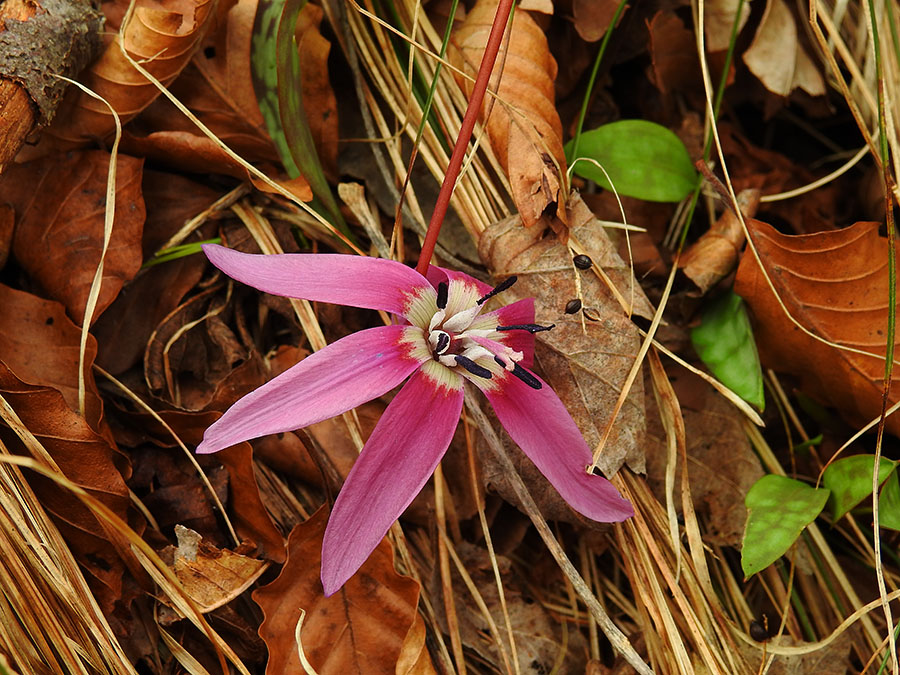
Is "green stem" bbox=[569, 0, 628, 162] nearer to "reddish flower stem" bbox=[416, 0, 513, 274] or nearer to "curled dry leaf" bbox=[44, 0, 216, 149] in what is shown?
"reddish flower stem" bbox=[416, 0, 513, 274]

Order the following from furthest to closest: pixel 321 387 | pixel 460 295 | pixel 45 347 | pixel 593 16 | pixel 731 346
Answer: pixel 593 16
pixel 731 346
pixel 45 347
pixel 460 295
pixel 321 387

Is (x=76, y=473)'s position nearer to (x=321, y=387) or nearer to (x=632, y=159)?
(x=321, y=387)

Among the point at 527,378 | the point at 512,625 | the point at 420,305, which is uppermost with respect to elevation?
the point at 420,305

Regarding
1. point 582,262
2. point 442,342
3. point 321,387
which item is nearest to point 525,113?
point 582,262

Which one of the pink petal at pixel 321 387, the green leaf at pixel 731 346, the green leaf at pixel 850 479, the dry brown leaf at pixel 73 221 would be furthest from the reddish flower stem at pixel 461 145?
the green leaf at pixel 850 479

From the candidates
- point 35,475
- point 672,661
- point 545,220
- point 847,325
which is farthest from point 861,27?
point 35,475

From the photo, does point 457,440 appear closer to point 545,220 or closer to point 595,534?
point 595,534
